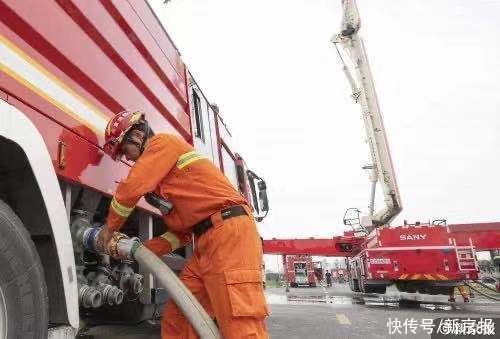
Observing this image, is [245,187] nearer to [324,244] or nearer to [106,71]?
[106,71]

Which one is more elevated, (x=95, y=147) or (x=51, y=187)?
(x=95, y=147)

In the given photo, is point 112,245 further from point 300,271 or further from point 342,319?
point 300,271

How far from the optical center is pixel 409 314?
21.8 feet

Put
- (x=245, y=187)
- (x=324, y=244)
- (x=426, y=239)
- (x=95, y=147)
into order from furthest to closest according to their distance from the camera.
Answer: (x=324, y=244) < (x=426, y=239) < (x=245, y=187) < (x=95, y=147)

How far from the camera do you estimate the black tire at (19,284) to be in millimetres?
1438

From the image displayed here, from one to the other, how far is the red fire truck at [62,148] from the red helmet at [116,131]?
5cm

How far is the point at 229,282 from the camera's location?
2.06 meters

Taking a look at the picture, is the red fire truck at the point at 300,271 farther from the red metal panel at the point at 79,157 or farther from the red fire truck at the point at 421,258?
the red metal panel at the point at 79,157

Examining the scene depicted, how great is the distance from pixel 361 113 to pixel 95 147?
32.2 feet

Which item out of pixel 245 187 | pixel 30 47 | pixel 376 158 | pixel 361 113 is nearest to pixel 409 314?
pixel 245 187

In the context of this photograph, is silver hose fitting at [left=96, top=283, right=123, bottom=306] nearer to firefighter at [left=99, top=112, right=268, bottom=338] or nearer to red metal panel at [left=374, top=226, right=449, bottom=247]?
firefighter at [left=99, top=112, right=268, bottom=338]

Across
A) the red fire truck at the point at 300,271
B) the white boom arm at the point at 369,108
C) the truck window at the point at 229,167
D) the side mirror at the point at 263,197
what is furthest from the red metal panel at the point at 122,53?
the red fire truck at the point at 300,271

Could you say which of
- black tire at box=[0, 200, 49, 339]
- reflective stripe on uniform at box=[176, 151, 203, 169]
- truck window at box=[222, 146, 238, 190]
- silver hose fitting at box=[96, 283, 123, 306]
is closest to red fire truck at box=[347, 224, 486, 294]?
truck window at box=[222, 146, 238, 190]

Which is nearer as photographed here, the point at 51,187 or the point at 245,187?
the point at 51,187
